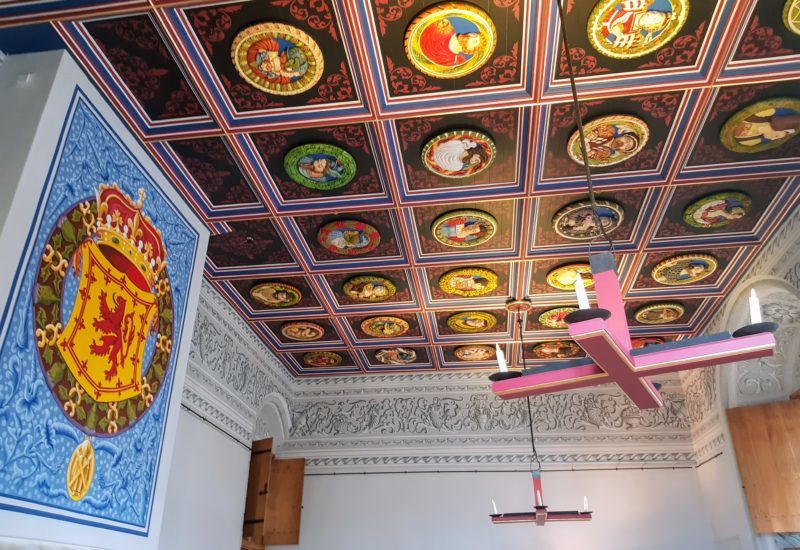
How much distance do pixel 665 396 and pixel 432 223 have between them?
574 centimetres

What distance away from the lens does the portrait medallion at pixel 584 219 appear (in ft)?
18.3

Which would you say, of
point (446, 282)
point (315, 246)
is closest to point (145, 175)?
point (315, 246)

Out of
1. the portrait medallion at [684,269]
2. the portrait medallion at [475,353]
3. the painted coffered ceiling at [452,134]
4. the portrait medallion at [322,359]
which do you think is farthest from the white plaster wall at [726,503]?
the portrait medallion at [322,359]

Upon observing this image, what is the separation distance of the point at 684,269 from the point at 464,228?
271cm

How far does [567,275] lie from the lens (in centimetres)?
678

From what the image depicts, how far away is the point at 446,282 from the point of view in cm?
700

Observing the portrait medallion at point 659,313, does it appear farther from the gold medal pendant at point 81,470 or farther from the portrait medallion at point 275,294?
the gold medal pendant at point 81,470

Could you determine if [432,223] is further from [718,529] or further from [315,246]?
[718,529]

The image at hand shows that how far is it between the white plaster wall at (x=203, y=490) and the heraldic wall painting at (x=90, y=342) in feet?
6.19

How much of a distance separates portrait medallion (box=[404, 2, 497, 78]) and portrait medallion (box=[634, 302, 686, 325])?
474cm

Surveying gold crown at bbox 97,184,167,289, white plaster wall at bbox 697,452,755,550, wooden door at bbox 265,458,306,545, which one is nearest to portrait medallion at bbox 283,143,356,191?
gold crown at bbox 97,184,167,289

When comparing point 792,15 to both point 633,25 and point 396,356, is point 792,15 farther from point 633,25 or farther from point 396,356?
point 396,356

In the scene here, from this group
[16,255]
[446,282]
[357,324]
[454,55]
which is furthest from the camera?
[357,324]

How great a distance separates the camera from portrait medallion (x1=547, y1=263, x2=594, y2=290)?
6613mm
